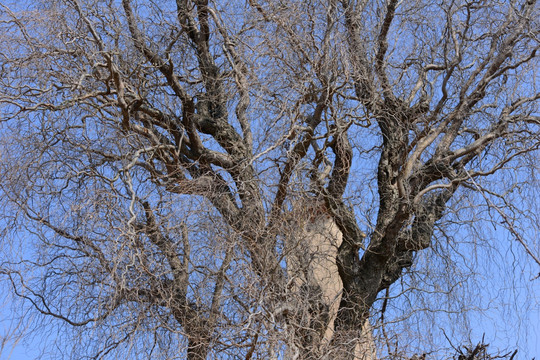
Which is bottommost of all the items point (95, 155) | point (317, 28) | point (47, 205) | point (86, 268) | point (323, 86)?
point (86, 268)

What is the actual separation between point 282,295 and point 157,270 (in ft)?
3.33

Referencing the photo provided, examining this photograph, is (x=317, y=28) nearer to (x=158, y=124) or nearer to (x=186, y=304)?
(x=158, y=124)

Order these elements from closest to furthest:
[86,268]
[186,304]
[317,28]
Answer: [86,268], [186,304], [317,28]

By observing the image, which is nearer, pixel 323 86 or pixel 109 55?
pixel 109 55

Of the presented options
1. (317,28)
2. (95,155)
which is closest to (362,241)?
(317,28)

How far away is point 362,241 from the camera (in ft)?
23.4

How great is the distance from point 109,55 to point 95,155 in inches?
40.6

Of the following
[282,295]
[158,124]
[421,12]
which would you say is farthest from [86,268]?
[421,12]

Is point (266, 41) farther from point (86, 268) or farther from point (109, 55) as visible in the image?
point (86, 268)

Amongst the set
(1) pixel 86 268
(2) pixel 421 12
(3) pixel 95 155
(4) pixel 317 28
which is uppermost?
(2) pixel 421 12

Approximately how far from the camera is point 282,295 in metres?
5.41

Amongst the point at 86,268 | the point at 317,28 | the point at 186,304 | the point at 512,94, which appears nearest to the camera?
the point at 86,268

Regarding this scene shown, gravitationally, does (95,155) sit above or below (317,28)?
below

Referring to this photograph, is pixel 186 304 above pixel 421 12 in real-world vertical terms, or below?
below
